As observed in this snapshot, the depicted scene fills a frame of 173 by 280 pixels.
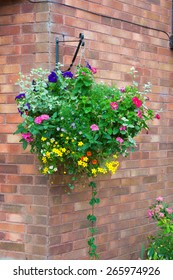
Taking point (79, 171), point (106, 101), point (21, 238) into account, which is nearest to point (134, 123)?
point (106, 101)

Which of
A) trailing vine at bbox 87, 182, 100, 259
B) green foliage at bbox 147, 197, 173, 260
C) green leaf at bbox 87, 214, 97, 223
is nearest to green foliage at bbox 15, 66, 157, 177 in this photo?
trailing vine at bbox 87, 182, 100, 259

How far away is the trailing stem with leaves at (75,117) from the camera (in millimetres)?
4148

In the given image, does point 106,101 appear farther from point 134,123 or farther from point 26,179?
point 26,179

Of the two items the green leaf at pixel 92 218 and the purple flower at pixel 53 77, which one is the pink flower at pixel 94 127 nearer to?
the purple flower at pixel 53 77

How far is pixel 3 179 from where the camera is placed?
4.74 metres

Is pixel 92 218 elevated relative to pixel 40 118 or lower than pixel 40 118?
lower

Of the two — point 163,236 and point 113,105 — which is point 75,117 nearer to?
point 113,105

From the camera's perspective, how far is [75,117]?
4.17 meters

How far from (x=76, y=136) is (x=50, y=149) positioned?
23 centimetres

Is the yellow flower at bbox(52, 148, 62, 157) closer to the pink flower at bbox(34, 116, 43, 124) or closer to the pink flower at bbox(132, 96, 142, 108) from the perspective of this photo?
the pink flower at bbox(34, 116, 43, 124)

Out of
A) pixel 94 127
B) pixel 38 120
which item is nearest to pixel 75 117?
pixel 94 127

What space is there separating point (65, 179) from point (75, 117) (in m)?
0.69

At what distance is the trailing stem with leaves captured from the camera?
4148 millimetres

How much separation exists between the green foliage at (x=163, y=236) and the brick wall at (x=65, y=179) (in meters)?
0.33
